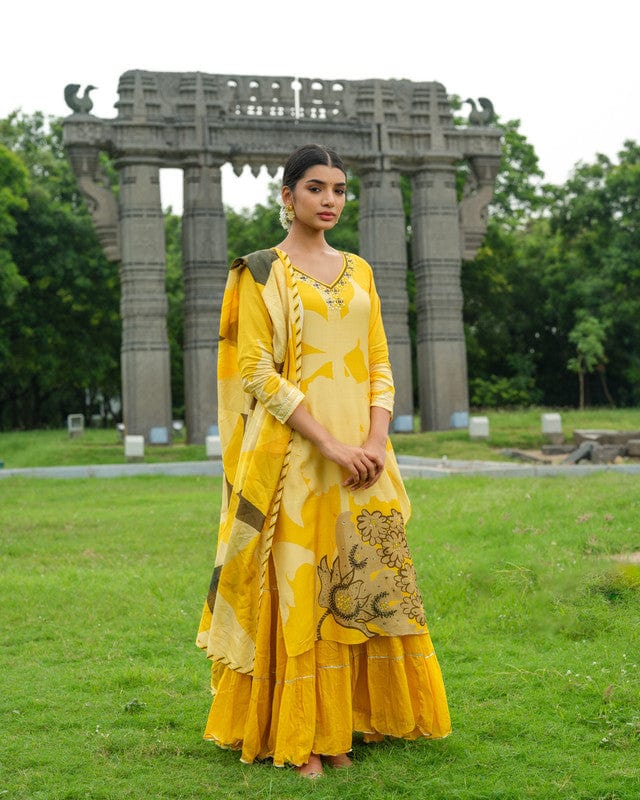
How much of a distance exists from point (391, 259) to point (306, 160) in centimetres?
1568

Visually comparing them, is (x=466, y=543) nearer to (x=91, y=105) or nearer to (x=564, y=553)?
(x=564, y=553)

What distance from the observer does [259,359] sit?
3.98 meters

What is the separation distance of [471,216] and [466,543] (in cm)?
1347

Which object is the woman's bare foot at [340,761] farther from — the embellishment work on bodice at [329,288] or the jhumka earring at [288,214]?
the jhumka earring at [288,214]

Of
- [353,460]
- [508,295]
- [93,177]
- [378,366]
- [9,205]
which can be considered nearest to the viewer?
[353,460]

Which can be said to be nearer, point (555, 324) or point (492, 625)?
point (492, 625)

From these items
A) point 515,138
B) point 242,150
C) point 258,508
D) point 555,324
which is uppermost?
point 515,138

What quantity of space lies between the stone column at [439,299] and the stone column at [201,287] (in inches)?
148

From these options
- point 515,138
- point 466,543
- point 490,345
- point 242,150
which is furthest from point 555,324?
point 466,543

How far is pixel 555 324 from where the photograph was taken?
33.6 metres

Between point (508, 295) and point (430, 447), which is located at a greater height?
point (508, 295)

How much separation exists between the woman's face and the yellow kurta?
209mm

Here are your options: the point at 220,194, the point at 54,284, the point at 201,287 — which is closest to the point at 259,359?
the point at 201,287

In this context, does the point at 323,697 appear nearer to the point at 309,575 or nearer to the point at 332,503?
the point at 309,575
